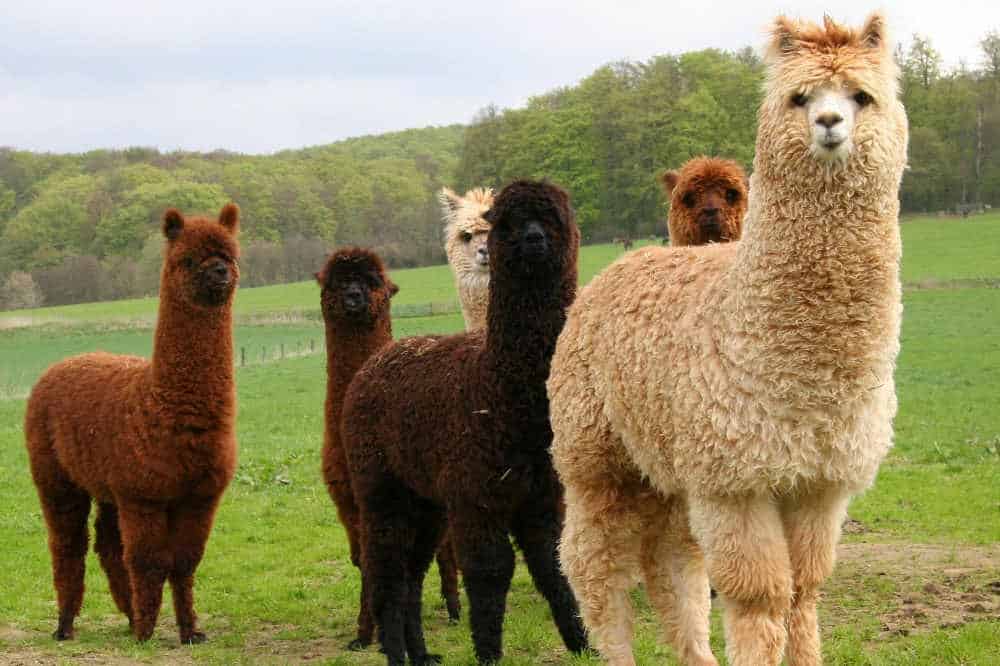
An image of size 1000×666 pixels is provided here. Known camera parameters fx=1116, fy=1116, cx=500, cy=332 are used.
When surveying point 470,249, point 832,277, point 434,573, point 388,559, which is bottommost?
Answer: point 434,573

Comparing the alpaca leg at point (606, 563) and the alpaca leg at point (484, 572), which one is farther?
the alpaca leg at point (484, 572)

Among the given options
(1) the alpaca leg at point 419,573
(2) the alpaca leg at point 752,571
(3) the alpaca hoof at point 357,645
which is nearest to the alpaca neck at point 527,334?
(1) the alpaca leg at point 419,573


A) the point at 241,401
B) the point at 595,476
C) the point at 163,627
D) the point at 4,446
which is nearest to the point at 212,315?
the point at 163,627

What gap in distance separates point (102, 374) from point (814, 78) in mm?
5624

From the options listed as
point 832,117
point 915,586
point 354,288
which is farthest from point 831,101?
point 915,586

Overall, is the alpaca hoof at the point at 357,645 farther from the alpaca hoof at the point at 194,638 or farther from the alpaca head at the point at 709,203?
the alpaca head at the point at 709,203

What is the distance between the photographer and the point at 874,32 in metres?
3.68

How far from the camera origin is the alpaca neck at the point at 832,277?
11.8ft

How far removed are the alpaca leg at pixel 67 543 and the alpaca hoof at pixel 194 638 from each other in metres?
0.96

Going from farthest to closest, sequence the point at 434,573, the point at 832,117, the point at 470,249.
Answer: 1. the point at 434,573
2. the point at 470,249
3. the point at 832,117

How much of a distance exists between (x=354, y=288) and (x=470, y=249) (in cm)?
125

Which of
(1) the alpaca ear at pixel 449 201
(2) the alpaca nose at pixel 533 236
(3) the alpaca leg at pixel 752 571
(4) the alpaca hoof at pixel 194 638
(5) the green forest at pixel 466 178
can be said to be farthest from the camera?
(5) the green forest at pixel 466 178

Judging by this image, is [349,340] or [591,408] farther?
[349,340]

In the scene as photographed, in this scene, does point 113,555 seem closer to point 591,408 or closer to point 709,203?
point 591,408
